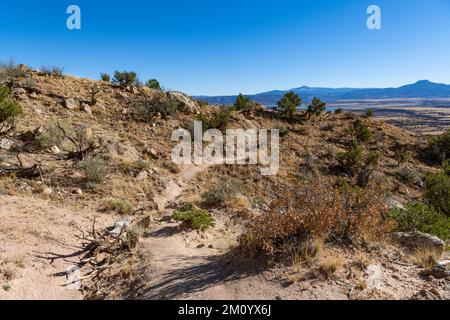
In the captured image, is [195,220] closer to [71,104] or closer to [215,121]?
[71,104]

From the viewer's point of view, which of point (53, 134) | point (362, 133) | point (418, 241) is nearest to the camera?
point (418, 241)

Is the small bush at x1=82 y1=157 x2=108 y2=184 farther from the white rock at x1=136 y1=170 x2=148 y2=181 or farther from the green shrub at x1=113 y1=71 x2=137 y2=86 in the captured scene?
the green shrub at x1=113 y1=71 x2=137 y2=86

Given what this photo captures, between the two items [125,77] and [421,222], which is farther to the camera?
[125,77]

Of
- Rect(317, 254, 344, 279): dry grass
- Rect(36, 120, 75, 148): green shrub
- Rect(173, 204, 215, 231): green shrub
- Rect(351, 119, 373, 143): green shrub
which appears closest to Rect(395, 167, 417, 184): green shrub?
Rect(351, 119, 373, 143): green shrub

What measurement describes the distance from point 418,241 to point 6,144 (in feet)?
45.2

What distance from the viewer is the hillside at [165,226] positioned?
484 centimetres

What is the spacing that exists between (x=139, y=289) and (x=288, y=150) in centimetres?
1616

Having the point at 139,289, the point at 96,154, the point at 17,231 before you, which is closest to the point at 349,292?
the point at 139,289

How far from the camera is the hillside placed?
4836 mm

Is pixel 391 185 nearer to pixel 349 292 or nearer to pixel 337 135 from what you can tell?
pixel 337 135

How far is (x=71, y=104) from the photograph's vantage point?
1712cm

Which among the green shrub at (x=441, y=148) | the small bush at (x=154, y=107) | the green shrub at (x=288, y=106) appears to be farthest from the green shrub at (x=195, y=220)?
the green shrub at (x=441, y=148)

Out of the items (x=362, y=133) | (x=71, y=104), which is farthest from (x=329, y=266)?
(x=362, y=133)

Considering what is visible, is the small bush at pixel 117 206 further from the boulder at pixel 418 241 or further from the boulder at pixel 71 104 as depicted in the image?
the boulder at pixel 71 104
